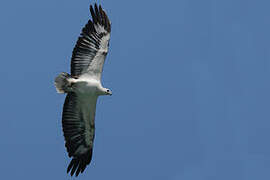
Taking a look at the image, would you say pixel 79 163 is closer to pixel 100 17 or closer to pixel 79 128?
pixel 79 128

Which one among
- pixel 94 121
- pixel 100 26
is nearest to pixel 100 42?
pixel 100 26

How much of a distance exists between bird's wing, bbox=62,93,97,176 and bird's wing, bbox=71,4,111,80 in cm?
65

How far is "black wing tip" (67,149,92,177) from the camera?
34.9 ft

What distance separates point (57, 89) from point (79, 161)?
216 cm

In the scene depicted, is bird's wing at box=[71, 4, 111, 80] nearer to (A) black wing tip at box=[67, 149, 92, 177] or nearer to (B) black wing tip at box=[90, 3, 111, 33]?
(B) black wing tip at box=[90, 3, 111, 33]

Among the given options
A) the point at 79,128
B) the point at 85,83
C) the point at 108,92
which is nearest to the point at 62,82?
the point at 85,83

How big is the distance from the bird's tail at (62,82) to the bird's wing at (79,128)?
362mm

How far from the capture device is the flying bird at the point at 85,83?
9.87m

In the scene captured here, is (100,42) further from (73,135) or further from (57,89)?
(73,135)

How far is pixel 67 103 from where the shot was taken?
33.1 ft

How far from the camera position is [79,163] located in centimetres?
1068

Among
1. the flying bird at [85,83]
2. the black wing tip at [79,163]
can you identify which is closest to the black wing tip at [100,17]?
the flying bird at [85,83]

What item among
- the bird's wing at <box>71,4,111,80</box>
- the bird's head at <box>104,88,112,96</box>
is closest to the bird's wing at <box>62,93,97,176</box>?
the bird's head at <box>104,88,112,96</box>

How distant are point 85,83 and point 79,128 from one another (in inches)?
49.6
